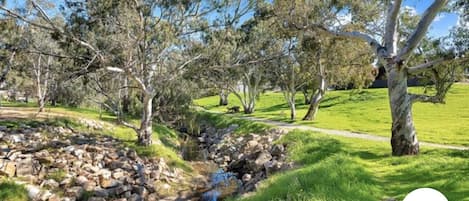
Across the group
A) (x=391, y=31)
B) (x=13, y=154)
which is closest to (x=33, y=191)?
(x=13, y=154)

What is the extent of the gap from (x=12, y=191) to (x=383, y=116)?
25.1 metres

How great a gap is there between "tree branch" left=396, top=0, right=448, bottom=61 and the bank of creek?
5230 mm

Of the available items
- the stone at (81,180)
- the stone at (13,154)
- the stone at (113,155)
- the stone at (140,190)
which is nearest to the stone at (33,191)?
the stone at (81,180)

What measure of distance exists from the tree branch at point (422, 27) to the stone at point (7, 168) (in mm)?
12081

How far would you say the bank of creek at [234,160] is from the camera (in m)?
13.9

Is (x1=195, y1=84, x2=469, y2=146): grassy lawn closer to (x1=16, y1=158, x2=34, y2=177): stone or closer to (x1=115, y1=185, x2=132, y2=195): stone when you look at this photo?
(x1=115, y1=185, x2=132, y2=195): stone

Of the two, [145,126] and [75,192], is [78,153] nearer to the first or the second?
[75,192]

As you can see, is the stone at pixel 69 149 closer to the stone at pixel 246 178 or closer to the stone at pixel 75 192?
the stone at pixel 75 192

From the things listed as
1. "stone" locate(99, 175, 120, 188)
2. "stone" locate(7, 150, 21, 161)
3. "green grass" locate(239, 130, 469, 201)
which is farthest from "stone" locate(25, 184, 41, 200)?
"green grass" locate(239, 130, 469, 201)

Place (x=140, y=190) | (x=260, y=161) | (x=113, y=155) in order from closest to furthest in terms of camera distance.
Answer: (x=140, y=190) → (x=113, y=155) → (x=260, y=161)

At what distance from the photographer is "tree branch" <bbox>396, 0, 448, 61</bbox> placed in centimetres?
1136

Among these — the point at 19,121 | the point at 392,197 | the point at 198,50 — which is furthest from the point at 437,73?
the point at 19,121

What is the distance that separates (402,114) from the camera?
12.5 metres

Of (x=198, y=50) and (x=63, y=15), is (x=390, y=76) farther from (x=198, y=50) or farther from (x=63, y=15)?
(x=63, y=15)
